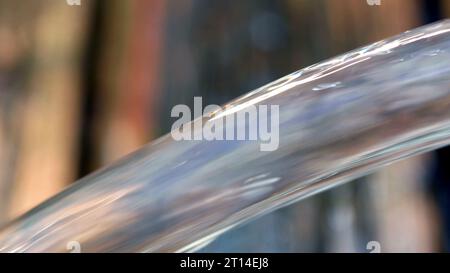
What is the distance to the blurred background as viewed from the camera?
1.14 feet

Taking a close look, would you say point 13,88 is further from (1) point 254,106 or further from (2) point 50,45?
(1) point 254,106

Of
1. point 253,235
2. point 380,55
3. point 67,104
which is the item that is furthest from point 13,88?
point 380,55

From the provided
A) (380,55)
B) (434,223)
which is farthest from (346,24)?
(380,55)

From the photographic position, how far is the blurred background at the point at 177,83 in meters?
0.35

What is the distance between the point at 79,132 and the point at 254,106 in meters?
0.26

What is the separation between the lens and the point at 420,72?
0.13 m

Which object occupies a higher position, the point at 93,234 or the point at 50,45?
the point at 50,45

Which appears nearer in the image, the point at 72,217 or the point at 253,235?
the point at 72,217

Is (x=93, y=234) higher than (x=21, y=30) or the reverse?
the reverse

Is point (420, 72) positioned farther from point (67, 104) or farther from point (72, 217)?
point (67, 104)

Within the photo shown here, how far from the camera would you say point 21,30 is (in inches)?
15.5

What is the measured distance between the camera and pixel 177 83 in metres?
0.39

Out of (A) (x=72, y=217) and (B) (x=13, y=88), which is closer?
(A) (x=72, y=217)

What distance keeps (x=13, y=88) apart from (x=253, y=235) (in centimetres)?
21
